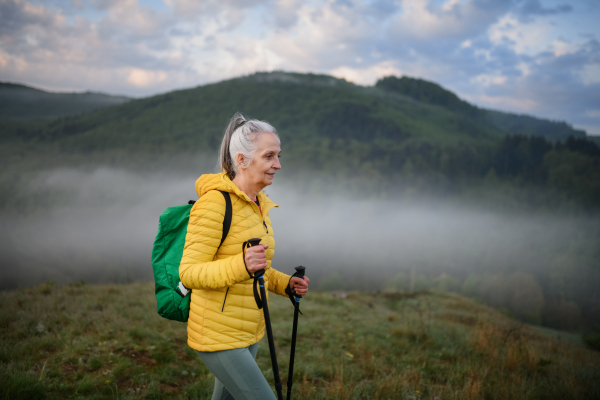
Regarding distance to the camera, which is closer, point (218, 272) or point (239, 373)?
point (218, 272)

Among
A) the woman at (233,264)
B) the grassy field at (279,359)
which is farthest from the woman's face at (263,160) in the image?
the grassy field at (279,359)

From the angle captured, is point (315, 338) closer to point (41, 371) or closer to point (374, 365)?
point (374, 365)

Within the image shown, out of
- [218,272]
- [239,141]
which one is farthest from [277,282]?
[239,141]

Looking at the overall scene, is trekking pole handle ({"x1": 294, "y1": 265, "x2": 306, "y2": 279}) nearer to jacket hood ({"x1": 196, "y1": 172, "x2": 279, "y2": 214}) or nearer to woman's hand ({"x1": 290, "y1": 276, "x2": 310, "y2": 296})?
woman's hand ({"x1": 290, "y1": 276, "x2": 310, "y2": 296})

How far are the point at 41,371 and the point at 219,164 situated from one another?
3.76 metres

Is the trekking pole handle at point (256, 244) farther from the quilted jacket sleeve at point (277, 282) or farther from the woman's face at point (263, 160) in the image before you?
the quilted jacket sleeve at point (277, 282)

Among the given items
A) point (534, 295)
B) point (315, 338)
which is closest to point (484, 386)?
point (315, 338)

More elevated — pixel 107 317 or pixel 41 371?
pixel 41 371

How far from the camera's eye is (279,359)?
214 inches

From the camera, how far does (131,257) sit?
106 meters

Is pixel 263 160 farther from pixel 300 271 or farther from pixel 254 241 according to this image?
pixel 300 271

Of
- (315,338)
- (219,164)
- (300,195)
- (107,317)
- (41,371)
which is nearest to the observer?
(219,164)

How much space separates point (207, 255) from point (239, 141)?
798 millimetres

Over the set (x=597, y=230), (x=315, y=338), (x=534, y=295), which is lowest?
(x=534, y=295)
